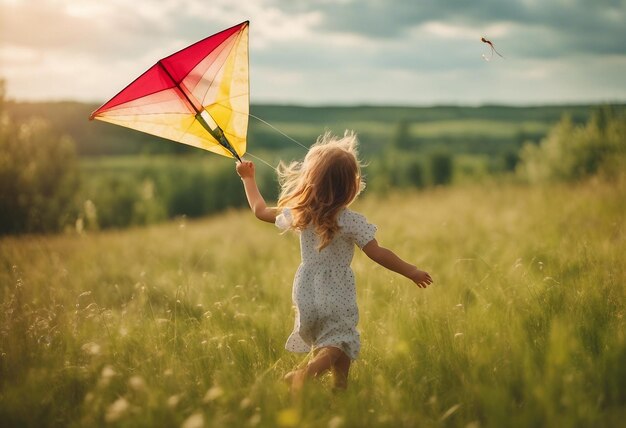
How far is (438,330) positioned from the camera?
3105 mm

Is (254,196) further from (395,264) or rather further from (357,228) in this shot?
(395,264)

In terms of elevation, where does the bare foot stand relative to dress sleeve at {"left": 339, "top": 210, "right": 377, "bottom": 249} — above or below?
below

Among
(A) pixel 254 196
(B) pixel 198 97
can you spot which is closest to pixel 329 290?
(A) pixel 254 196

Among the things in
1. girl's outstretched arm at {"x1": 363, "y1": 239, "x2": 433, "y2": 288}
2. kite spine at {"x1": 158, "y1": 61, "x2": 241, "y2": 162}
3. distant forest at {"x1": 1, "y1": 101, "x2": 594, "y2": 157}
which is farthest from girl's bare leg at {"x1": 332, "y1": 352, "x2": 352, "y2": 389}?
distant forest at {"x1": 1, "y1": 101, "x2": 594, "y2": 157}

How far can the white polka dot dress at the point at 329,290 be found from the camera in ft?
9.46

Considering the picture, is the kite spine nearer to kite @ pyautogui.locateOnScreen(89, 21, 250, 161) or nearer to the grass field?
kite @ pyautogui.locateOnScreen(89, 21, 250, 161)

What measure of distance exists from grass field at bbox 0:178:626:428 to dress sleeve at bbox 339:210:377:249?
723 mm

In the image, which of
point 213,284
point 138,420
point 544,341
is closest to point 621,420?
point 544,341

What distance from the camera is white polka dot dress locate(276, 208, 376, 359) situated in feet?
9.46

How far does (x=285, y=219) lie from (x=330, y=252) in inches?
13.4

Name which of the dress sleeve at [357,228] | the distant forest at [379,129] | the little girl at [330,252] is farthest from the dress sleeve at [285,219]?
the distant forest at [379,129]

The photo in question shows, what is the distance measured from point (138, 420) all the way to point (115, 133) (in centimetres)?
11918

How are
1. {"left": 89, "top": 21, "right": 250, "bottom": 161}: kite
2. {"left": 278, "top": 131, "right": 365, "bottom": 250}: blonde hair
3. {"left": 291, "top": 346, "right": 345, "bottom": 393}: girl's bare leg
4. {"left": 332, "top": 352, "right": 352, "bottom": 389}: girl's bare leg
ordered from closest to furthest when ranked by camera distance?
{"left": 291, "top": 346, "right": 345, "bottom": 393}: girl's bare leg < {"left": 332, "top": 352, "right": 352, "bottom": 389}: girl's bare leg < {"left": 278, "top": 131, "right": 365, "bottom": 250}: blonde hair < {"left": 89, "top": 21, "right": 250, "bottom": 161}: kite

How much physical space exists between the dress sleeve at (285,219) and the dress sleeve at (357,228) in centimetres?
33
